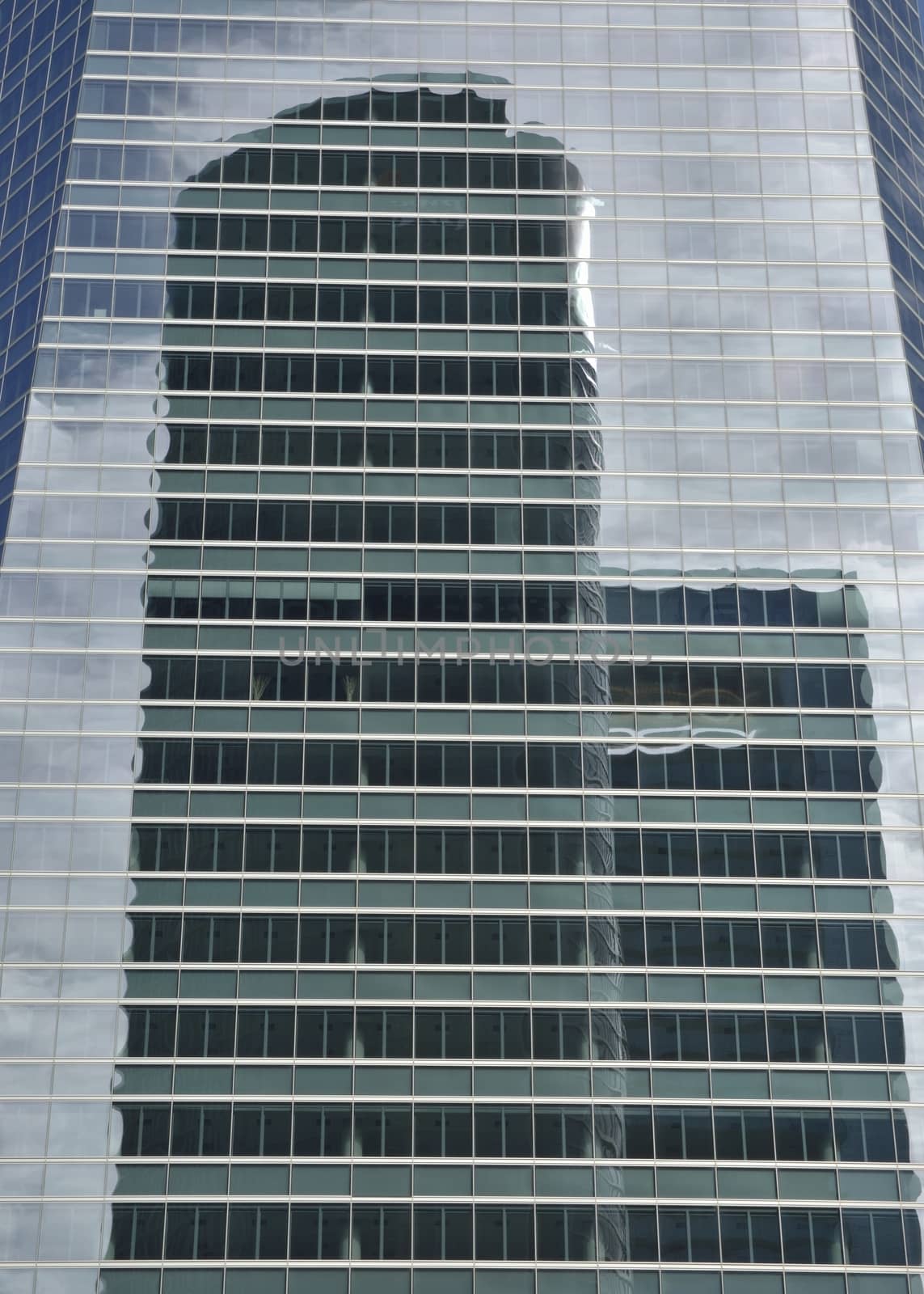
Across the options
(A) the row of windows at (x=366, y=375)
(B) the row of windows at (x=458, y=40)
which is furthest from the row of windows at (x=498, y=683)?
(B) the row of windows at (x=458, y=40)

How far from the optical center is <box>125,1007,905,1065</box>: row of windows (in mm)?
87062

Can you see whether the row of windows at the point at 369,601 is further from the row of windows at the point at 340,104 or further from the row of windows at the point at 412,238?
the row of windows at the point at 340,104

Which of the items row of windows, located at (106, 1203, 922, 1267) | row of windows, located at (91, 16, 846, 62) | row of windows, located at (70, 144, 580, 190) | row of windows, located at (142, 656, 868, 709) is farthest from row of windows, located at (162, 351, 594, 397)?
row of windows, located at (106, 1203, 922, 1267)

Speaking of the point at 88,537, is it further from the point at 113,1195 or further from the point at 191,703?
the point at 113,1195

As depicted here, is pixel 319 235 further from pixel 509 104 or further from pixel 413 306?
pixel 509 104

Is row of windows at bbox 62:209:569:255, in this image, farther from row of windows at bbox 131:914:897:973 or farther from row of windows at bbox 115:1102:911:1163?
row of windows at bbox 115:1102:911:1163

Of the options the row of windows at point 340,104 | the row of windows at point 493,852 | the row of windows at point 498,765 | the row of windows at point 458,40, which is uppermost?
the row of windows at point 458,40

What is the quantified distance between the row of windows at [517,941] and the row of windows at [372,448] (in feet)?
80.7

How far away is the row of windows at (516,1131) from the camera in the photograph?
281 ft

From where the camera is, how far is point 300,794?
9181 centimetres

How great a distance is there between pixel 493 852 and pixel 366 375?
27333 millimetres

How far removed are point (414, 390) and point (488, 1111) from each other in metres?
38.2

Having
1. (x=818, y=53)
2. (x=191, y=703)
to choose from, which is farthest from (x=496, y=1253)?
(x=818, y=53)

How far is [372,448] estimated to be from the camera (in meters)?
98.3
